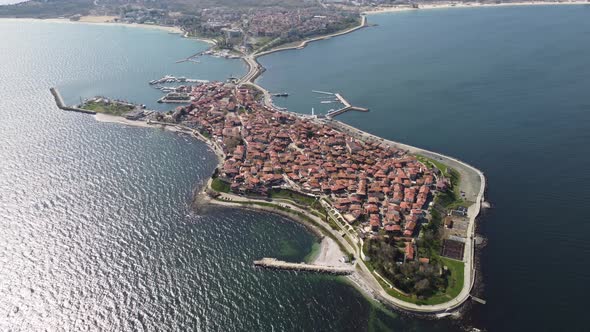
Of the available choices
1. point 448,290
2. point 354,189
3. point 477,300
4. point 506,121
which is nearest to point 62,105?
point 354,189

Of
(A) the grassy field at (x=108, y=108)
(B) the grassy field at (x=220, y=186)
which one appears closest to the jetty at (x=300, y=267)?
(B) the grassy field at (x=220, y=186)

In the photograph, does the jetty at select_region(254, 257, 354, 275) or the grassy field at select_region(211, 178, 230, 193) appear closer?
the jetty at select_region(254, 257, 354, 275)

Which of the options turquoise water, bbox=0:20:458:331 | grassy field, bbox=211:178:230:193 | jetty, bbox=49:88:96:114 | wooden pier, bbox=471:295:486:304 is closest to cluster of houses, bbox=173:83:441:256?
grassy field, bbox=211:178:230:193

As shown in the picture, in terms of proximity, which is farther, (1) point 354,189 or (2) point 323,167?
(2) point 323,167

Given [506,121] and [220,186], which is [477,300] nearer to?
[220,186]

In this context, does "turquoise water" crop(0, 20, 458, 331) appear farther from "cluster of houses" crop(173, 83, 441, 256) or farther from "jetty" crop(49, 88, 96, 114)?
"jetty" crop(49, 88, 96, 114)

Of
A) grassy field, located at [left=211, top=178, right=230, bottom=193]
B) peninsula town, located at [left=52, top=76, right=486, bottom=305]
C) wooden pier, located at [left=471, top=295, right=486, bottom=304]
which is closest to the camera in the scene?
wooden pier, located at [left=471, top=295, right=486, bottom=304]
